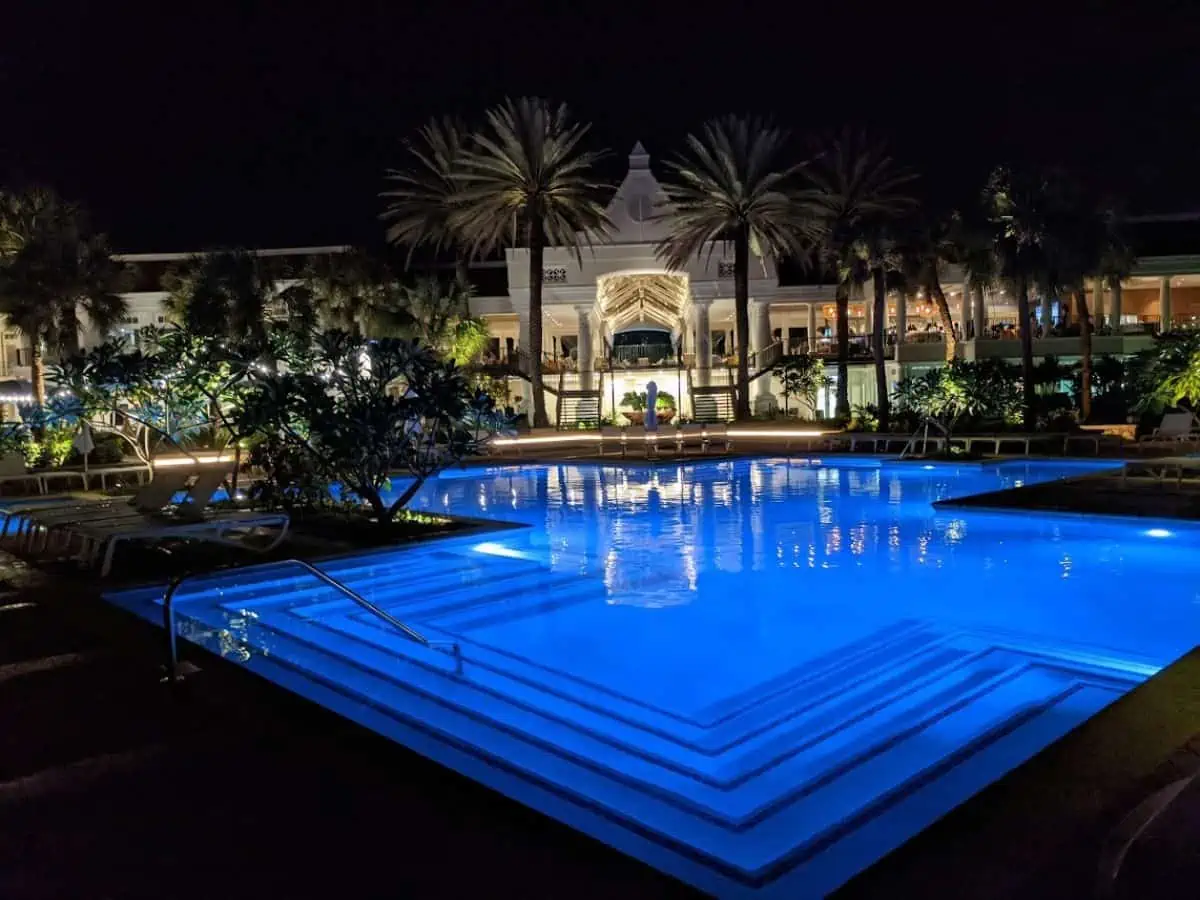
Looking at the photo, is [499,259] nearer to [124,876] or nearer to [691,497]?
[691,497]

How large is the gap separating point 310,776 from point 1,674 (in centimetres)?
291

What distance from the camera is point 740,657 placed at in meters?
6.97

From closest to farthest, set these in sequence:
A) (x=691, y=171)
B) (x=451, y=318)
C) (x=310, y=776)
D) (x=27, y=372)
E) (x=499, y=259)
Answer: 1. (x=310, y=776)
2. (x=691, y=171)
3. (x=451, y=318)
4. (x=27, y=372)
5. (x=499, y=259)

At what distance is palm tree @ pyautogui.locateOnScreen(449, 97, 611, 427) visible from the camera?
31.5 meters

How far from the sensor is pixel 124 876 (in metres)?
3.22

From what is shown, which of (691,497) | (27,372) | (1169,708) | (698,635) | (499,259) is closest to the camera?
(1169,708)

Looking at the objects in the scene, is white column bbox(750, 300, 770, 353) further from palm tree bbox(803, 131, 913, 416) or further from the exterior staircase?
the exterior staircase

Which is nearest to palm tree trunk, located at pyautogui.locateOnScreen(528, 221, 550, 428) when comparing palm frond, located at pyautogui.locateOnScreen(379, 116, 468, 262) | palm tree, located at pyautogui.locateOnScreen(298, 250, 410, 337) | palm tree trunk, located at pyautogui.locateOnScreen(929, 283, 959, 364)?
palm frond, located at pyautogui.locateOnScreen(379, 116, 468, 262)

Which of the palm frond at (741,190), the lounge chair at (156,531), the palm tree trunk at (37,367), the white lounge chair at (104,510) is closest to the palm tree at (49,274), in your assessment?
the palm tree trunk at (37,367)

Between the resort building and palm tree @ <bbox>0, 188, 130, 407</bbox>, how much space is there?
10039mm

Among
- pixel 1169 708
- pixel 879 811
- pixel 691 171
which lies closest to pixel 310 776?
pixel 879 811

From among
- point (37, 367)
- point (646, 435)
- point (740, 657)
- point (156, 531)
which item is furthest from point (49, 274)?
point (740, 657)

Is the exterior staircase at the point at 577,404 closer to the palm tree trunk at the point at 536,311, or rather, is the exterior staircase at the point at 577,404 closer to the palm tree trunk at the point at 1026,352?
the palm tree trunk at the point at 536,311

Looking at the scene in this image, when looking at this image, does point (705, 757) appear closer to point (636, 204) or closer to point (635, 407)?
point (635, 407)
